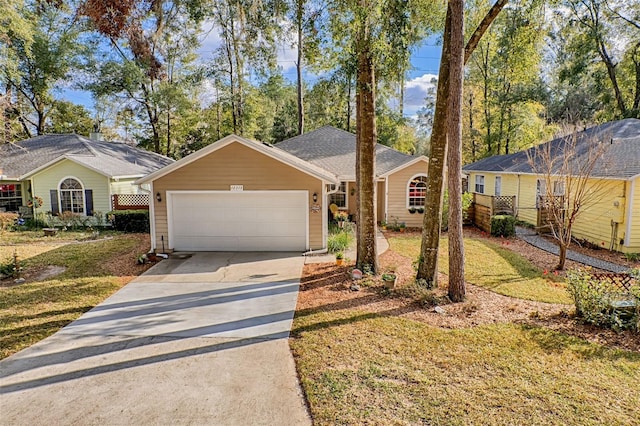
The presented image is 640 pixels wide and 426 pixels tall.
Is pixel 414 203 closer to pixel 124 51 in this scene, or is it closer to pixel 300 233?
pixel 300 233

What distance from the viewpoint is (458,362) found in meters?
5.09

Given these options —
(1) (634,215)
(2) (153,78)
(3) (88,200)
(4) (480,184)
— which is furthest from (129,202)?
(4) (480,184)

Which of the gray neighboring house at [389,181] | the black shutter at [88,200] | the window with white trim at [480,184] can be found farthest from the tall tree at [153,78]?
the window with white trim at [480,184]

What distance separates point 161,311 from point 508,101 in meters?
28.9

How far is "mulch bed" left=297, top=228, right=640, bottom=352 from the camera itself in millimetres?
6232

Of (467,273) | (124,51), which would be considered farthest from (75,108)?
(467,273)

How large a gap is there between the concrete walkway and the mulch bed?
4.39 m

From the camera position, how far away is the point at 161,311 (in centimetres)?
716

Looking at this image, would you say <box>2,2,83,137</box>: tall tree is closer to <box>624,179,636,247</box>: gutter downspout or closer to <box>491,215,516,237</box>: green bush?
<box>491,215,516,237</box>: green bush

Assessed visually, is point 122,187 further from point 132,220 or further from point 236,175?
point 236,175

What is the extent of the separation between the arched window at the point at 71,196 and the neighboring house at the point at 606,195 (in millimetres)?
17987

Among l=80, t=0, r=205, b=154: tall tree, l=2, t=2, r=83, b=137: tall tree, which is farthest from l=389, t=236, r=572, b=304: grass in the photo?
l=2, t=2, r=83, b=137: tall tree

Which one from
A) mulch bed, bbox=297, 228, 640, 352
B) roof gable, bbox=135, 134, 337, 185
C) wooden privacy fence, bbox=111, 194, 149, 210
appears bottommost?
mulch bed, bbox=297, 228, 640, 352

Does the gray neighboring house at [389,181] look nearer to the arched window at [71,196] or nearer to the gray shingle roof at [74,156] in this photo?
the gray shingle roof at [74,156]
